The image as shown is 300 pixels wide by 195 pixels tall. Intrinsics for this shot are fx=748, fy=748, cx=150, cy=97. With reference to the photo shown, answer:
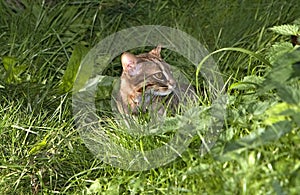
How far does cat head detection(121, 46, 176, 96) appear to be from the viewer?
3574 millimetres

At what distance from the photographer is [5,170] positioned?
3.27 m

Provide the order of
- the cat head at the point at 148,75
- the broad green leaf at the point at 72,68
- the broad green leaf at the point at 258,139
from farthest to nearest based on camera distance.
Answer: the broad green leaf at the point at 72,68 → the cat head at the point at 148,75 → the broad green leaf at the point at 258,139

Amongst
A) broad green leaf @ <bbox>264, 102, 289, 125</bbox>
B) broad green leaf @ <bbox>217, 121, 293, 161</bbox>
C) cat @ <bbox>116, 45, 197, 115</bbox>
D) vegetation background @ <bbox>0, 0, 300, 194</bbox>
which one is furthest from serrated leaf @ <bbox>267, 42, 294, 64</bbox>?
broad green leaf @ <bbox>217, 121, 293, 161</bbox>

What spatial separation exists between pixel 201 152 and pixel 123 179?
1.21 feet

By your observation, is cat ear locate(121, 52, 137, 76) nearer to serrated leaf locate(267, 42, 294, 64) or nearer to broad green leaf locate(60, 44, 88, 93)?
broad green leaf locate(60, 44, 88, 93)

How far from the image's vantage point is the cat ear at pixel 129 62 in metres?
3.67

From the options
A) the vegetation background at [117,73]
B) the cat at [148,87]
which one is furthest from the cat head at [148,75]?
the vegetation background at [117,73]

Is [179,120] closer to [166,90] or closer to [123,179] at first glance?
[123,179]

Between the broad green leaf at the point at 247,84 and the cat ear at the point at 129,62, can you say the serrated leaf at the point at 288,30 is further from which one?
the cat ear at the point at 129,62

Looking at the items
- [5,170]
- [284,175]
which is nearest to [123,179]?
[5,170]

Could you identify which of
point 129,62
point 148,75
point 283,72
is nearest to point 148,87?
point 148,75

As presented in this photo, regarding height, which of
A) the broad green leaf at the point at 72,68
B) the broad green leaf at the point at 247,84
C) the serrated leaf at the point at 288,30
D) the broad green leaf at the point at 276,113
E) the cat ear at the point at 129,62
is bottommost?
the broad green leaf at the point at 72,68

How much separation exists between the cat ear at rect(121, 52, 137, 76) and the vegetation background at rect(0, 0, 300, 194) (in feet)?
1.24

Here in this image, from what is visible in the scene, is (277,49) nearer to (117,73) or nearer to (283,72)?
(283,72)
